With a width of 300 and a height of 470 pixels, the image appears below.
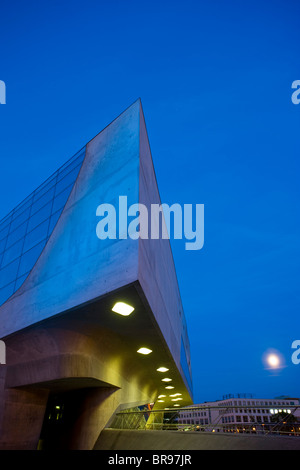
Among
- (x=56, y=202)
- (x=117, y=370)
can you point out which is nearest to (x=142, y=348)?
(x=117, y=370)

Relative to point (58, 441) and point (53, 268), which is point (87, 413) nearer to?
point (58, 441)

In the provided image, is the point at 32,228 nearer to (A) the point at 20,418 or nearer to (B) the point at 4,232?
(B) the point at 4,232

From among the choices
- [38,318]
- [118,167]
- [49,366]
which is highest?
[118,167]

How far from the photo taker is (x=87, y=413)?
14844 millimetres

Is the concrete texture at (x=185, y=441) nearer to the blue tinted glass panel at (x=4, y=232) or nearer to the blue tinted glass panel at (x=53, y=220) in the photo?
the blue tinted glass panel at (x=53, y=220)

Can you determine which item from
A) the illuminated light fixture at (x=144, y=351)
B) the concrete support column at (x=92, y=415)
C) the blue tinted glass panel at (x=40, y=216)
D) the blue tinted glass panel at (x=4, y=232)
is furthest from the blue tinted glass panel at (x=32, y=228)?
the concrete support column at (x=92, y=415)

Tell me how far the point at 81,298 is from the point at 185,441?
6.49m

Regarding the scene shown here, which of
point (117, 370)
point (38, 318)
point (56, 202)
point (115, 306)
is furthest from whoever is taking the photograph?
point (117, 370)

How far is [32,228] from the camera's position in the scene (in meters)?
14.5

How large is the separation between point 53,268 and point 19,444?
6.56m

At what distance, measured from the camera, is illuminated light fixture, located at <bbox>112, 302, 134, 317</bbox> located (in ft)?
30.7

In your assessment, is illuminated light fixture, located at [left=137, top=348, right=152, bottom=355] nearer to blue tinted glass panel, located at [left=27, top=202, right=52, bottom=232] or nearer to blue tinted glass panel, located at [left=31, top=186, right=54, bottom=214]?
blue tinted glass panel, located at [left=27, top=202, right=52, bottom=232]

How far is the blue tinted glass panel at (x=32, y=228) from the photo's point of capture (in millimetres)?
12961

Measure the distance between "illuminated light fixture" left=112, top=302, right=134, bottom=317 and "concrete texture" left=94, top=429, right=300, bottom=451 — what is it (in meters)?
5.00
